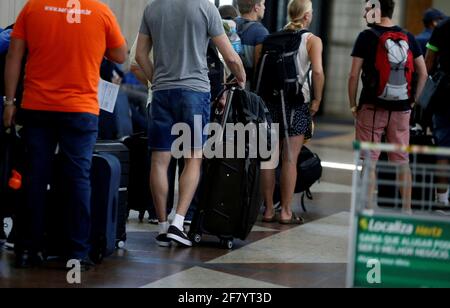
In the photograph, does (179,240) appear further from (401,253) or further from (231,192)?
(401,253)

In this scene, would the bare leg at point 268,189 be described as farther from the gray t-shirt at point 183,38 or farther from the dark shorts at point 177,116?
the gray t-shirt at point 183,38

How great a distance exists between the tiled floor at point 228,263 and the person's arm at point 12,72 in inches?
31.7

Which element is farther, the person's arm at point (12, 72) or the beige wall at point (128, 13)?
the beige wall at point (128, 13)

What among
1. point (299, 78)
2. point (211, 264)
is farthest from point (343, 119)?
point (211, 264)

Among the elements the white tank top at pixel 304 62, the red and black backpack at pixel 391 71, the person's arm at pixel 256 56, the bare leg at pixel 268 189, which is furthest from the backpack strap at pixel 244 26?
the bare leg at pixel 268 189

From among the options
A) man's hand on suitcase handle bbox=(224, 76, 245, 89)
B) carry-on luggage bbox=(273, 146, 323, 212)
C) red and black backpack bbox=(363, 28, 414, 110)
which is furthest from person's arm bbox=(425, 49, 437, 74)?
man's hand on suitcase handle bbox=(224, 76, 245, 89)

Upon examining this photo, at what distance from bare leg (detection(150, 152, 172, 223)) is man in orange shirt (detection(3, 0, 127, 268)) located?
0.81 metres

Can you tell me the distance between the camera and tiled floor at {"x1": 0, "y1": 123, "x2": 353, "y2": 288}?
184 inches

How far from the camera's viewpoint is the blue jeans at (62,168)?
15.6 feet

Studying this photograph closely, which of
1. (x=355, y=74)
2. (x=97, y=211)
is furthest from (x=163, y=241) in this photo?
(x=355, y=74)

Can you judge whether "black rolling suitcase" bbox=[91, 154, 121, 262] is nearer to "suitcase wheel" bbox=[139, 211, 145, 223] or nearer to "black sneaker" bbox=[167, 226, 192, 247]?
"black sneaker" bbox=[167, 226, 192, 247]

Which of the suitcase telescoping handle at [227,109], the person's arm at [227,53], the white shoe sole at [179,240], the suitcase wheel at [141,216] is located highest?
the person's arm at [227,53]

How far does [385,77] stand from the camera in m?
6.27

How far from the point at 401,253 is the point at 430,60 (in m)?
4.13
